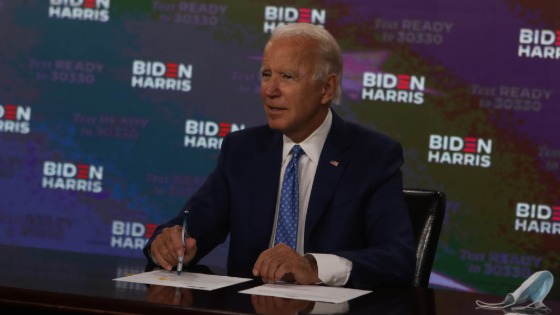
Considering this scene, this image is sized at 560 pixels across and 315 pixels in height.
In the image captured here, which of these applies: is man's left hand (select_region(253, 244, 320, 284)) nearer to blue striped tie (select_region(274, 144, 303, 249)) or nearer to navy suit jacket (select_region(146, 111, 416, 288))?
navy suit jacket (select_region(146, 111, 416, 288))

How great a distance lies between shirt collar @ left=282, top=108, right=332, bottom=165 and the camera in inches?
119

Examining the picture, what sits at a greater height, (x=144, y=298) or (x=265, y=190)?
(x=265, y=190)

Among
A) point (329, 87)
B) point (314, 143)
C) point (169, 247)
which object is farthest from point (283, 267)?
point (329, 87)

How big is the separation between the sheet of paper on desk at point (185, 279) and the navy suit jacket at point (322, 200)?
0.72 ft

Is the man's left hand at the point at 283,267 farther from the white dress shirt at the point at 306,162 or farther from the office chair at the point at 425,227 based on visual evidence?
the office chair at the point at 425,227

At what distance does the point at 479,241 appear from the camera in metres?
5.08

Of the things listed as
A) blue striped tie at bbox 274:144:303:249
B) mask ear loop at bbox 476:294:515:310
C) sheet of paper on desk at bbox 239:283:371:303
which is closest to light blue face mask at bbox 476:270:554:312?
mask ear loop at bbox 476:294:515:310

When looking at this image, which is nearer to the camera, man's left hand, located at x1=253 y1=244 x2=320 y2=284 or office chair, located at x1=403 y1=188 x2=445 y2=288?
man's left hand, located at x1=253 y1=244 x2=320 y2=284

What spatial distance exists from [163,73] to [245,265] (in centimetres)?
A: 256

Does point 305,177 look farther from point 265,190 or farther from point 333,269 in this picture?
point 333,269

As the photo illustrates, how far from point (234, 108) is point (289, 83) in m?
2.32

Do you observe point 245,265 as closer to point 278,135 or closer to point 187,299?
point 278,135

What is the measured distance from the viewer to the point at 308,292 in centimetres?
233

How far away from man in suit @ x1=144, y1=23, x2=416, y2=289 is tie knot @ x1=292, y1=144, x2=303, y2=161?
0.7 inches
